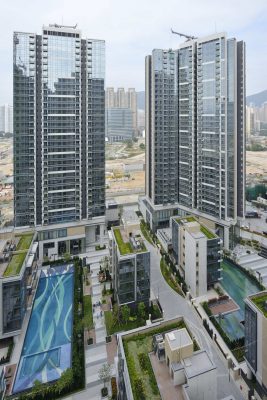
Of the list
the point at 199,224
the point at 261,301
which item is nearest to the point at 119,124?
the point at 199,224

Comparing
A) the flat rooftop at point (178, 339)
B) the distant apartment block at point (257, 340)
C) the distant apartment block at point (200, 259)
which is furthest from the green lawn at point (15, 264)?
the distant apartment block at point (257, 340)

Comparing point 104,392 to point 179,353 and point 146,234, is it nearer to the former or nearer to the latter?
point 179,353

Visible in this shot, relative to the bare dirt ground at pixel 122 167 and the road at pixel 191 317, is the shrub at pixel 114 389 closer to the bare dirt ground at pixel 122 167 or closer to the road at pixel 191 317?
the road at pixel 191 317

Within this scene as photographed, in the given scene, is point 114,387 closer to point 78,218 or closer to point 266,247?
point 78,218

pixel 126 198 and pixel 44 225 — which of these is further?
pixel 126 198

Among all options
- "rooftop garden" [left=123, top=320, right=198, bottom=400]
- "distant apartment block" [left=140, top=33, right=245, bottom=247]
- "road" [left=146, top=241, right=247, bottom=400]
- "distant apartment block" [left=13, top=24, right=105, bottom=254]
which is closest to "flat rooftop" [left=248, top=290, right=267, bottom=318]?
"rooftop garden" [left=123, top=320, right=198, bottom=400]

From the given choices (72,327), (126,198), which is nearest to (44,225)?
(72,327)
